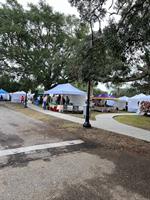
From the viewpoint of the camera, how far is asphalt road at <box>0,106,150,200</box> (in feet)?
12.0

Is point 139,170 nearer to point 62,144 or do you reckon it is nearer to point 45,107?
point 62,144

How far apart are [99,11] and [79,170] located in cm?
728

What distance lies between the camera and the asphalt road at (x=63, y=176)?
3.67 m

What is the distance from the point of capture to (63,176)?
4477 mm

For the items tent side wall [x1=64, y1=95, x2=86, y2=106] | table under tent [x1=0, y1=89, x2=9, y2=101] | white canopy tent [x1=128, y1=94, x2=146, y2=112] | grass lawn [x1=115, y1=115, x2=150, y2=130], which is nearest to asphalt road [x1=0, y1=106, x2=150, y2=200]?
grass lawn [x1=115, y1=115, x2=150, y2=130]

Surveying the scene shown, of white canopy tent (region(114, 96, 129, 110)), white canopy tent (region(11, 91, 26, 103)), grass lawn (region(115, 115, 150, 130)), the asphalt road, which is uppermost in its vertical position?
white canopy tent (region(11, 91, 26, 103))

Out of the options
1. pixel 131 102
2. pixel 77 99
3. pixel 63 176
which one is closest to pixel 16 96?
Result: pixel 77 99

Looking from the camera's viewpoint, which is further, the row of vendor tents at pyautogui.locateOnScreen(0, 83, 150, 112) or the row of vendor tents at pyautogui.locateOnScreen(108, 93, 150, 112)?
the row of vendor tents at pyautogui.locateOnScreen(108, 93, 150, 112)

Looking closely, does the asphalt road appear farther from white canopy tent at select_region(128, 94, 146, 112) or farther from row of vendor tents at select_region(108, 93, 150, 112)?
white canopy tent at select_region(128, 94, 146, 112)

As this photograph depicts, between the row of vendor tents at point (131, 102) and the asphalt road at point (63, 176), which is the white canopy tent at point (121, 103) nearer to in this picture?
the row of vendor tents at point (131, 102)

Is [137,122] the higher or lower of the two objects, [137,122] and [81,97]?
the lower

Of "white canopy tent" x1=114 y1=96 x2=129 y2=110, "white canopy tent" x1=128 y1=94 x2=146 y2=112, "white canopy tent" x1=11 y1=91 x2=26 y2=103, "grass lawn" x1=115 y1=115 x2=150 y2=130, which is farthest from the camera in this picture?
"white canopy tent" x1=11 y1=91 x2=26 y2=103

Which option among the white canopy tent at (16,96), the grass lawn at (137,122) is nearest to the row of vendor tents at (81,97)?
the white canopy tent at (16,96)

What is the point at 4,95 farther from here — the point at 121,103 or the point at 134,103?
the point at 134,103
